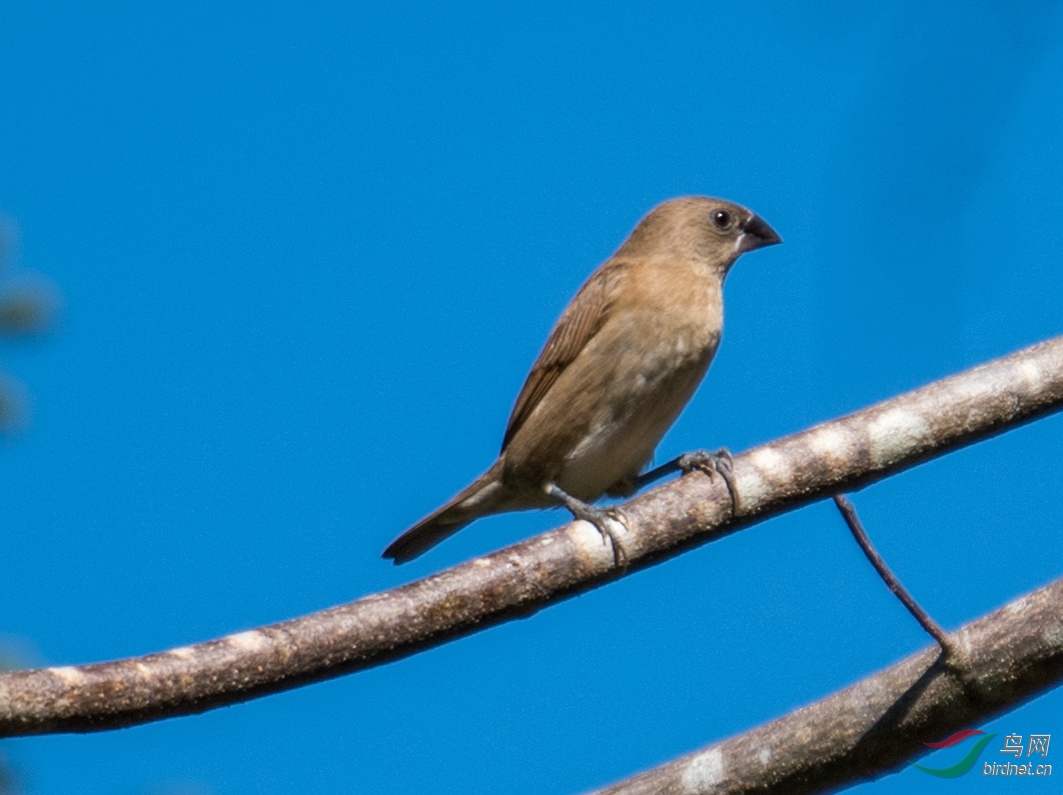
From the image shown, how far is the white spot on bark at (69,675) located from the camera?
108 inches

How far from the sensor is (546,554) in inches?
138

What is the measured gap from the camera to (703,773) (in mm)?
3248

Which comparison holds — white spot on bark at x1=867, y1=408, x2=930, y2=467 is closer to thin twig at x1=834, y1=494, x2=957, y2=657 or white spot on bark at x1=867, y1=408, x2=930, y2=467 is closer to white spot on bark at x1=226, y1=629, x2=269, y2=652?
thin twig at x1=834, y1=494, x2=957, y2=657

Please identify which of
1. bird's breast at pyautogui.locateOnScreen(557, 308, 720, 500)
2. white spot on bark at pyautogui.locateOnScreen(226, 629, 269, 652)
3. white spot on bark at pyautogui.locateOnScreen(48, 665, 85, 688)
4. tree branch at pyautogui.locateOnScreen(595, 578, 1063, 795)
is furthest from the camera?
bird's breast at pyautogui.locateOnScreen(557, 308, 720, 500)

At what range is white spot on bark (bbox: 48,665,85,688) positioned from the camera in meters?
2.73

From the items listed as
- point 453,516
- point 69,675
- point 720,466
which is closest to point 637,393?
point 453,516

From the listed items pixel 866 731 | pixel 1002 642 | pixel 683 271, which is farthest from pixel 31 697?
pixel 683 271

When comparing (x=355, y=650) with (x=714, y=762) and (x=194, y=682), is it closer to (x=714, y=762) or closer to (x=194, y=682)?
(x=194, y=682)

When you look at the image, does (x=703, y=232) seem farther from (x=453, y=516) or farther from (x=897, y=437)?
(x=897, y=437)

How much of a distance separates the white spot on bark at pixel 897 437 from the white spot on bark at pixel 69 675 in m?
2.13

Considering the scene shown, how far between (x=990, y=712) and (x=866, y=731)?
32 centimetres

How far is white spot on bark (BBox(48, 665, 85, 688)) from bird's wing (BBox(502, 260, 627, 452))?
3089 mm

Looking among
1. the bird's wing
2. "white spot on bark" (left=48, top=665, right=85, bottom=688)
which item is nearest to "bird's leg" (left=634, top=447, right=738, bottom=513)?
the bird's wing

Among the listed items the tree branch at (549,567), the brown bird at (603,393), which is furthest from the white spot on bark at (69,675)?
the brown bird at (603,393)
